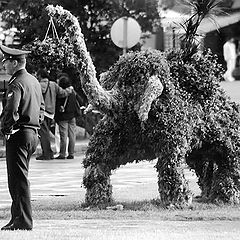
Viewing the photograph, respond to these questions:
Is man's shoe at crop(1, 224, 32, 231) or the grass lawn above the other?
man's shoe at crop(1, 224, 32, 231)

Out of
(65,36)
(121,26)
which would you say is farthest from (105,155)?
(121,26)

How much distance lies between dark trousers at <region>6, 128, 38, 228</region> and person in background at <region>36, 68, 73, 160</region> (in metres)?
11.6

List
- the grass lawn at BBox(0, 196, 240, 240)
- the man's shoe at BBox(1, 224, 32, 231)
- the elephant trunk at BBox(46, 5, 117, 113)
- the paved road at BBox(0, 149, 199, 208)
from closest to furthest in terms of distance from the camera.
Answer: the grass lawn at BBox(0, 196, 240, 240)
the man's shoe at BBox(1, 224, 32, 231)
the elephant trunk at BBox(46, 5, 117, 113)
the paved road at BBox(0, 149, 199, 208)

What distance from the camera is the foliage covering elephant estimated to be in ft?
38.9

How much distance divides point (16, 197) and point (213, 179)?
3947 millimetres

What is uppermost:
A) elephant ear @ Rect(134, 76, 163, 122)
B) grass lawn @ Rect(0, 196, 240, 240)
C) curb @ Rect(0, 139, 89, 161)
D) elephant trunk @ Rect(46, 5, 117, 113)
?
elephant trunk @ Rect(46, 5, 117, 113)

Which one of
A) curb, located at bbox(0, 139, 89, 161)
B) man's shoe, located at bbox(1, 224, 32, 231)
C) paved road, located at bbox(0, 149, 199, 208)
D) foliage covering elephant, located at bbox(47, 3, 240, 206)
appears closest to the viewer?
man's shoe, located at bbox(1, 224, 32, 231)

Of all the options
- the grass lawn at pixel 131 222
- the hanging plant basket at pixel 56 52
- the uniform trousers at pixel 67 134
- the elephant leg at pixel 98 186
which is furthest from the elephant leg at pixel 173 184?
the uniform trousers at pixel 67 134

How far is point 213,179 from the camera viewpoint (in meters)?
13.0

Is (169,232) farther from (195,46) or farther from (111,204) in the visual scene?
(195,46)

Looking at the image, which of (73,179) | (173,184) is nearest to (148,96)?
(173,184)

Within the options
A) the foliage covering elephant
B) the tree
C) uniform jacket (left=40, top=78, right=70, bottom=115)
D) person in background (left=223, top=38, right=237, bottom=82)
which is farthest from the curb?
the foliage covering elephant

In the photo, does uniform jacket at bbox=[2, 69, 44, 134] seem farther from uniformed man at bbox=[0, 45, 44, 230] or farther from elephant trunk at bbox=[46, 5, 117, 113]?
elephant trunk at bbox=[46, 5, 117, 113]

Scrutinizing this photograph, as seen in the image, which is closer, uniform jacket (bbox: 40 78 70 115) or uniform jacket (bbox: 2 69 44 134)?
uniform jacket (bbox: 2 69 44 134)
